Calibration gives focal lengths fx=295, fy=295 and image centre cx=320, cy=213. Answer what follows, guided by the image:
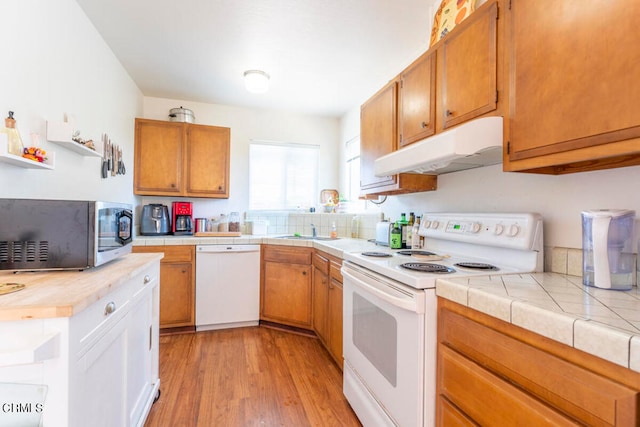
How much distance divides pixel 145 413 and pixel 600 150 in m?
2.24

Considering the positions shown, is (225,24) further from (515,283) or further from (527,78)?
(515,283)

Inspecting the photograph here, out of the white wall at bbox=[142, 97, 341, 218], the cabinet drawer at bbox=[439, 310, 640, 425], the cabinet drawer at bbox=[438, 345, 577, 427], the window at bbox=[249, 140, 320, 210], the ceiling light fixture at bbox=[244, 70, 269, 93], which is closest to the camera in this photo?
the cabinet drawer at bbox=[439, 310, 640, 425]

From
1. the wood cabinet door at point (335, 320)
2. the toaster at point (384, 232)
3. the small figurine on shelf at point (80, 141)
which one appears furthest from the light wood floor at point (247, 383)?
the small figurine on shelf at point (80, 141)

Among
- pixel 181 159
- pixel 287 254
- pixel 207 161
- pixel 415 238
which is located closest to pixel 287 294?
pixel 287 254

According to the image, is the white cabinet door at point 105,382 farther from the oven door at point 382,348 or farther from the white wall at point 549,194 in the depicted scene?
the white wall at point 549,194

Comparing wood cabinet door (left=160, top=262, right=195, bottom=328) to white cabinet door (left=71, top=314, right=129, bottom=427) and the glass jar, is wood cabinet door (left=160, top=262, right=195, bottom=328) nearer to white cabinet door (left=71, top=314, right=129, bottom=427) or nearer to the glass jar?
the glass jar

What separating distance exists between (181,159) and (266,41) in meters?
1.55

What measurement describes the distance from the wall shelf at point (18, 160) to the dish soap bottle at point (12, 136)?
4 cm

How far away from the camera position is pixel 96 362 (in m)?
0.98

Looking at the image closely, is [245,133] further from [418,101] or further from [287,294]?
[418,101]

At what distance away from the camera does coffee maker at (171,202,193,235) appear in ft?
10.3

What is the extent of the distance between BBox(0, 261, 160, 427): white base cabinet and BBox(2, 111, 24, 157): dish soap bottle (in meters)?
0.70

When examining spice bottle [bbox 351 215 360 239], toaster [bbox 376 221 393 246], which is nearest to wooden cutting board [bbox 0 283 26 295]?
toaster [bbox 376 221 393 246]

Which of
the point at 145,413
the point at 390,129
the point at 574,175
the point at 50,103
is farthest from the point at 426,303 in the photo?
the point at 50,103
